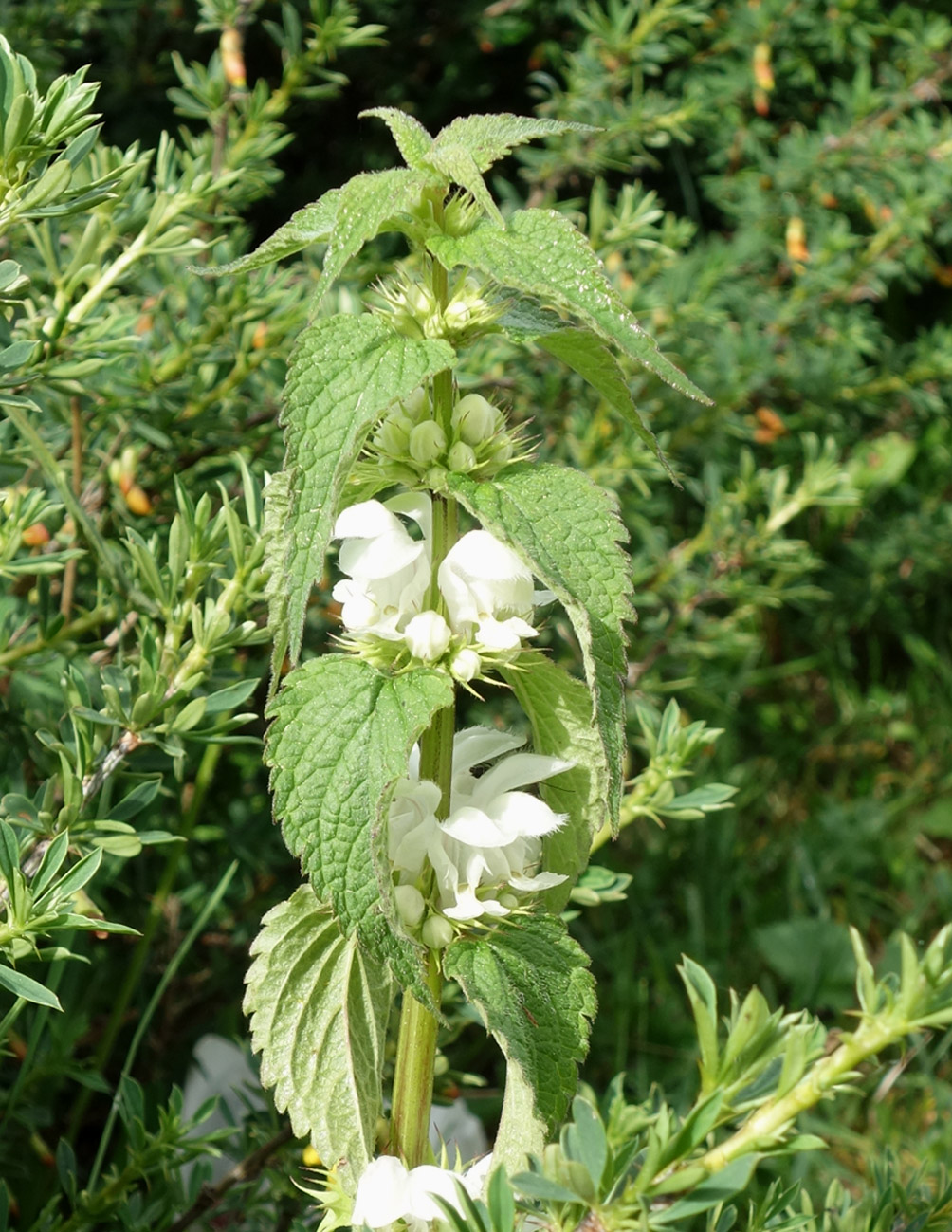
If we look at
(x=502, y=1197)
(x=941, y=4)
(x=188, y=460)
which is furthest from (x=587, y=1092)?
(x=941, y=4)

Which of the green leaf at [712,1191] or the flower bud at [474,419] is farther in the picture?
the flower bud at [474,419]

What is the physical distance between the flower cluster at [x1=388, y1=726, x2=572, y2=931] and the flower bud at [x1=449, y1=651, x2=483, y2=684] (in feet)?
0.20

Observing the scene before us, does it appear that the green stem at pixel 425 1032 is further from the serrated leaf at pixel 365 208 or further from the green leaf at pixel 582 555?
the serrated leaf at pixel 365 208

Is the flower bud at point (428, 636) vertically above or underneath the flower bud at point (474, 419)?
underneath

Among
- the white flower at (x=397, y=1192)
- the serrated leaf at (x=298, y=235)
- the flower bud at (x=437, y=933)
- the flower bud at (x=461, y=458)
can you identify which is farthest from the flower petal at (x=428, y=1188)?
the serrated leaf at (x=298, y=235)

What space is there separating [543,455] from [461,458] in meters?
1.02

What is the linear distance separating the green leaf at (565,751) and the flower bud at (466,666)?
0.04 metres

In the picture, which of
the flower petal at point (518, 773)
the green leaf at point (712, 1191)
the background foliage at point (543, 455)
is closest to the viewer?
the green leaf at point (712, 1191)

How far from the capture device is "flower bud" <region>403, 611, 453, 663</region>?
638 millimetres

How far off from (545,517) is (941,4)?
2.28m

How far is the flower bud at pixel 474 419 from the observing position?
65 cm

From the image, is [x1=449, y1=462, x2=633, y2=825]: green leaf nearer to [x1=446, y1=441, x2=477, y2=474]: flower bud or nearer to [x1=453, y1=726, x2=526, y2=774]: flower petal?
[x1=446, y1=441, x2=477, y2=474]: flower bud

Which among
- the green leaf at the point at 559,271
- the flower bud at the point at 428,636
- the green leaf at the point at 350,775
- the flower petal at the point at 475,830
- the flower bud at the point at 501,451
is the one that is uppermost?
the green leaf at the point at 559,271

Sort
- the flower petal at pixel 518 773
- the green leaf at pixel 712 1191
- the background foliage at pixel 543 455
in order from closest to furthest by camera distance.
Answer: the green leaf at pixel 712 1191
the flower petal at pixel 518 773
the background foliage at pixel 543 455
